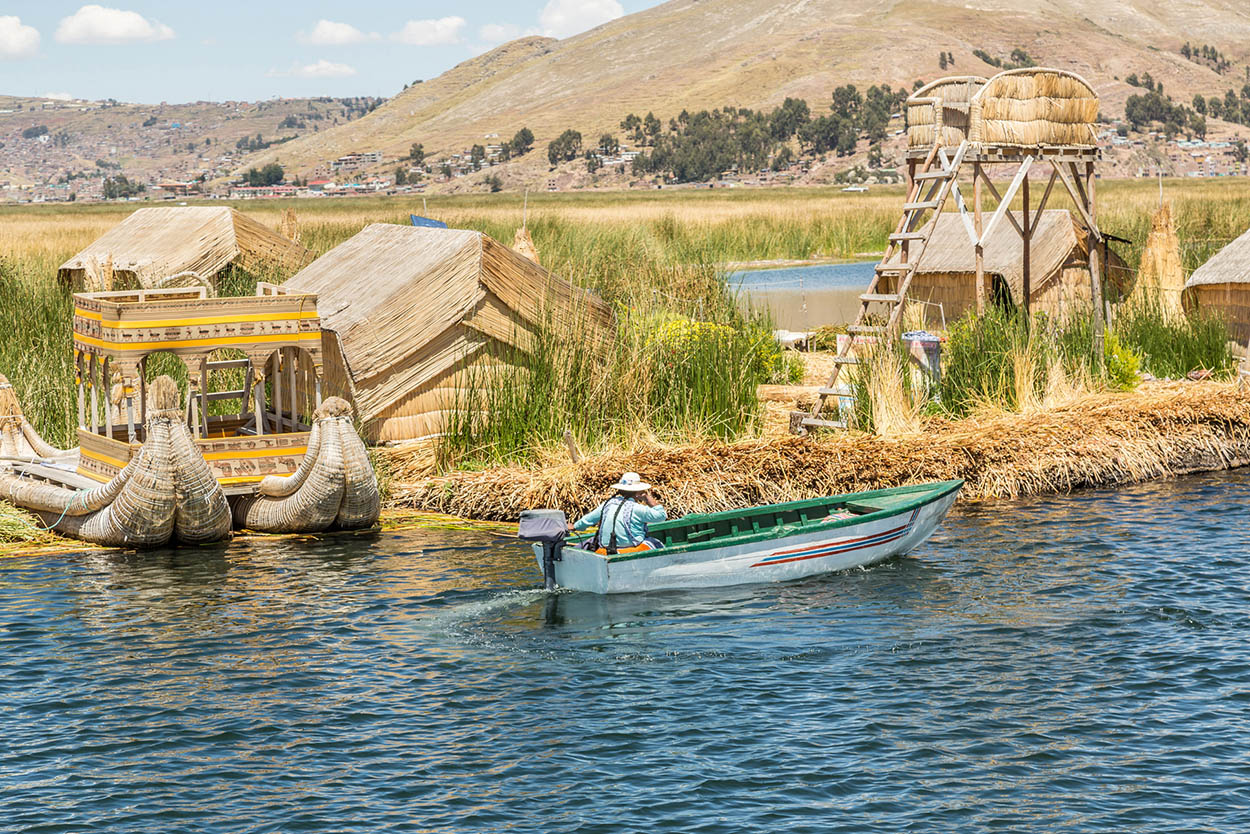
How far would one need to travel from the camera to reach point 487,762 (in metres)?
9.34

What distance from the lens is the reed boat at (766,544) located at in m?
12.7

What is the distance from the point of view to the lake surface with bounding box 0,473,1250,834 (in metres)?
8.69

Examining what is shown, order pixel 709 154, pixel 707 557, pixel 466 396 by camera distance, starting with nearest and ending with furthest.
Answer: pixel 707 557 < pixel 466 396 < pixel 709 154

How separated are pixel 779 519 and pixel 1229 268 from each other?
10.8 meters

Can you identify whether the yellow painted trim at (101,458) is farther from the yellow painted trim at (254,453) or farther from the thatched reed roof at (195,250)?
the thatched reed roof at (195,250)

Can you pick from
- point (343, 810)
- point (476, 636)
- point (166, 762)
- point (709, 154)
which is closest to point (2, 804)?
point (166, 762)

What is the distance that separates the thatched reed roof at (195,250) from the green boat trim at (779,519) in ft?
36.9

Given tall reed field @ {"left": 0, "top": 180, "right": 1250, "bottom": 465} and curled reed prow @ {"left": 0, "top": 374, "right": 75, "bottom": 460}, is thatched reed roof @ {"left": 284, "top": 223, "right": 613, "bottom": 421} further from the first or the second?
curled reed prow @ {"left": 0, "top": 374, "right": 75, "bottom": 460}

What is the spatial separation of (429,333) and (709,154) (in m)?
160

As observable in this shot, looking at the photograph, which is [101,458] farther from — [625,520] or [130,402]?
[625,520]

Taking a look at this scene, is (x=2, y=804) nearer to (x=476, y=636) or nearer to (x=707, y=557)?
(x=476, y=636)

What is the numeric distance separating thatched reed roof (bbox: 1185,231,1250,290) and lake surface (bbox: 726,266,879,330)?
7144 mm

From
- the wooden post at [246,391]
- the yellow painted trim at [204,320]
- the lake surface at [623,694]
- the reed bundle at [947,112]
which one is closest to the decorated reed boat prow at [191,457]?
the yellow painted trim at [204,320]

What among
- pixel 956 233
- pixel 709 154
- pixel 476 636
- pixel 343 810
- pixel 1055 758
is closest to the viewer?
pixel 343 810
